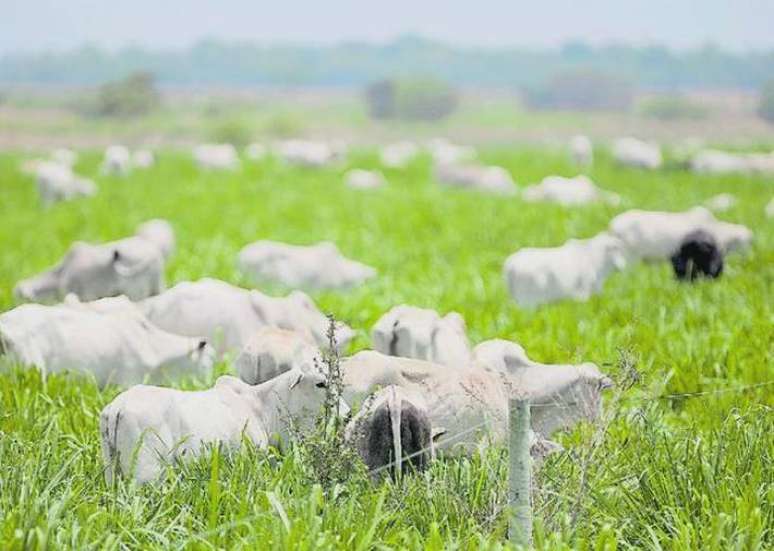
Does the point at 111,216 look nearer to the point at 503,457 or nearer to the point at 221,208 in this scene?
the point at 221,208

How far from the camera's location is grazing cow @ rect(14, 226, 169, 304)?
751 cm

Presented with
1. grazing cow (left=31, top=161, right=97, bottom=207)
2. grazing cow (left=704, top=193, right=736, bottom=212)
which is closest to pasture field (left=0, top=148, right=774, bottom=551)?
grazing cow (left=704, top=193, right=736, bottom=212)

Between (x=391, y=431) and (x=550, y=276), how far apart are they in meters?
4.21

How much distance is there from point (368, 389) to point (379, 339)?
1.09 metres

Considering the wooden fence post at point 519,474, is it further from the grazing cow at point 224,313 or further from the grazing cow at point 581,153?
the grazing cow at point 581,153

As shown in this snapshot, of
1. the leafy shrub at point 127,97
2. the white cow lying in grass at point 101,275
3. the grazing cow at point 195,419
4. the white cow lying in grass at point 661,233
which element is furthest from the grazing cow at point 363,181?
the leafy shrub at point 127,97

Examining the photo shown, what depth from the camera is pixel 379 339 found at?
523 centimetres

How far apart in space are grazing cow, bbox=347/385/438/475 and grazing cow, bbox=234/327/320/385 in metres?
0.66

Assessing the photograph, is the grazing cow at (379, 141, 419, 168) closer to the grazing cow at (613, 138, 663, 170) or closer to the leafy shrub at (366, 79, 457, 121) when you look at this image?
the grazing cow at (613, 138, 663, 170)

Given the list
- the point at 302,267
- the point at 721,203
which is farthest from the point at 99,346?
the point at 721,203

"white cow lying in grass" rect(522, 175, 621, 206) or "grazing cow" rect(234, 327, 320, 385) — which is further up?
"grazing cow" rect(234, 327, 320, 385)

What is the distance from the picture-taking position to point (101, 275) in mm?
7531

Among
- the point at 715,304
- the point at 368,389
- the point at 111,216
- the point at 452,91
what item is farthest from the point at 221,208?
the point at 452,91

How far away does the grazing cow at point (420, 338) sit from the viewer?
5062 mm
